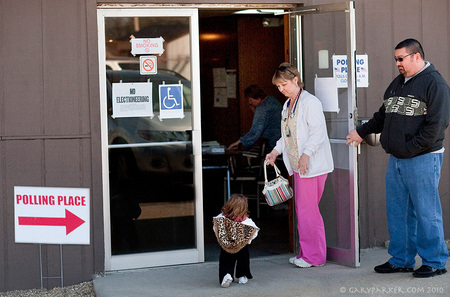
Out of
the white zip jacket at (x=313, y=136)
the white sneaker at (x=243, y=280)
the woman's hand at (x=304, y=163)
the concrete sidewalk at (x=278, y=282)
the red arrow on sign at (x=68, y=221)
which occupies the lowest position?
the concrete sidewalk at (x=278, y=282)

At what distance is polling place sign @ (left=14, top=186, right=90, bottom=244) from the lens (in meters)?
5.59

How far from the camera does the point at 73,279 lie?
6.32 m

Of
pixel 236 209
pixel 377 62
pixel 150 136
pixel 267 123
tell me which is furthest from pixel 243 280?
pixel 267 123

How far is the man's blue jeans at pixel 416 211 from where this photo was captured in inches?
221

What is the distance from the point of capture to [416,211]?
18.5ft

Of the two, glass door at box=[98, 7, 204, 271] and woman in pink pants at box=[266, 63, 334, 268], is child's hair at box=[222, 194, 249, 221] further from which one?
glass door at box=[98, 7, 204, 271]

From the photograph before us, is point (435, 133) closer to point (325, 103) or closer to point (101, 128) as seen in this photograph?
point (325, 103)

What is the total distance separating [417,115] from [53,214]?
3.01m

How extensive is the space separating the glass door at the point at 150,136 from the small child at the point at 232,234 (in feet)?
3.06

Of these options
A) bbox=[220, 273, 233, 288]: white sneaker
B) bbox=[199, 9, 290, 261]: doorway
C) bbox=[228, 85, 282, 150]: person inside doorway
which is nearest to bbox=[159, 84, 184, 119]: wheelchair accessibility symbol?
bbox=[220, 273, 233, 288]: white sneaker

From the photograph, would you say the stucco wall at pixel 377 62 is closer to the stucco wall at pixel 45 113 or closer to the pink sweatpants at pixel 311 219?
the pink sweatpants at pixel 311 219

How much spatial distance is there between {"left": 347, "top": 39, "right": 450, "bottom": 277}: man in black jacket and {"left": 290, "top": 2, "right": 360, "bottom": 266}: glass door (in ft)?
1.27

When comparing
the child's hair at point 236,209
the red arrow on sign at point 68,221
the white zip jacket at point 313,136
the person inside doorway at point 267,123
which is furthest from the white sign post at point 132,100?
the person inside doorway at point 267,123

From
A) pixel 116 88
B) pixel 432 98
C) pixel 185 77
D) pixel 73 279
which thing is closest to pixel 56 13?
pixel 116 88
